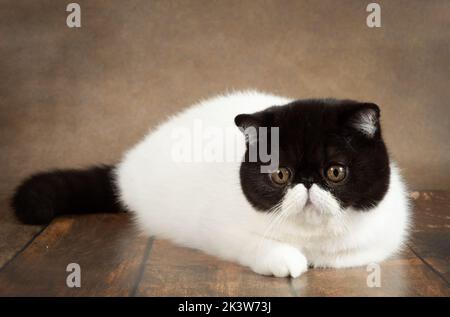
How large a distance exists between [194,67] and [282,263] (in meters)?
2.18

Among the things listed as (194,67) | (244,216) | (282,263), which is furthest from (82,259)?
(194,67)

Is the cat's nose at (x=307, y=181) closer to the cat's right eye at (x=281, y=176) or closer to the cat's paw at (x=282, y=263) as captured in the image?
the cat's right eye at (x=281, y=176)

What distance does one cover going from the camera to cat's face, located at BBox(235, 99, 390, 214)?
9.09 ft

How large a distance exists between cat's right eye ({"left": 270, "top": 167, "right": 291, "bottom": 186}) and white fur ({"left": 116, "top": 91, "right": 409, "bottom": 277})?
0.06 metres

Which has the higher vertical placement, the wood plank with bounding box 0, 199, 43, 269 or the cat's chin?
the cat's chin

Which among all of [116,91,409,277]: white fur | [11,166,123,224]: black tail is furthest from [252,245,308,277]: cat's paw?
[11,166,123,224]: black tail

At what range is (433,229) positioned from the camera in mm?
3686

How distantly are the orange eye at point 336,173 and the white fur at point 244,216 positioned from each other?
0.07 meters

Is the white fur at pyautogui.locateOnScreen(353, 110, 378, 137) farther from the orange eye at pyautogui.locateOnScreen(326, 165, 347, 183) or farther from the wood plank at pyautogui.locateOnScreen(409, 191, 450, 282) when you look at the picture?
the wood plank at pyautogui.locateOnScreen(409, 191, 450, 282)

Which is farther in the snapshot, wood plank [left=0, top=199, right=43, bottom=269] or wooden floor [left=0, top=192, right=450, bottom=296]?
wood plank [left=0, top=199, right=43, bottom=269]

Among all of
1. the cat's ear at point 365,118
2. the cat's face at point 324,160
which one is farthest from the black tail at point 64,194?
the cat's ear at point 365,118

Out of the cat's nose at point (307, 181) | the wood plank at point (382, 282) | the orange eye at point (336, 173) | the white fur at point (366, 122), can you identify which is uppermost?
the white fur at point (366, 122)

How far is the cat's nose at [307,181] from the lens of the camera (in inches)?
109

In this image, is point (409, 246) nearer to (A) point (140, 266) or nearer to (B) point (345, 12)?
(A) point (140, 266)
